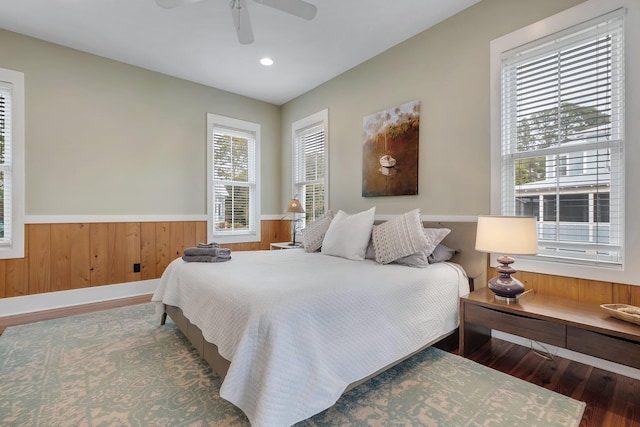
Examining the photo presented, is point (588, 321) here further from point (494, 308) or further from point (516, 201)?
point (516, 201)

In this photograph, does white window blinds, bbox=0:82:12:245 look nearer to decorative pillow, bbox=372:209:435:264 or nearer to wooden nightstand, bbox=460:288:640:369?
decorative pillow, bbox=372:209:435:264

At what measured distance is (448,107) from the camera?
283 centimetres

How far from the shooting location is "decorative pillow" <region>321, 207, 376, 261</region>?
2762mm

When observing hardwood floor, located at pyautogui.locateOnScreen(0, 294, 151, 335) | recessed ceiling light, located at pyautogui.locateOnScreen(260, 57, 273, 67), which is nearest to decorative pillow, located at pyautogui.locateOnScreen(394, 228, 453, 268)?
recessed ceiling light, located at pyautogui.locateOnScreen(260, 57, 273, 67)

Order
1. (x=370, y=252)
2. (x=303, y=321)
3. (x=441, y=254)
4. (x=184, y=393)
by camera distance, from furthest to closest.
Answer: (x=370, y=252) → (x=441, y=254) → (x=184, y=393) → (x=303, y=321)

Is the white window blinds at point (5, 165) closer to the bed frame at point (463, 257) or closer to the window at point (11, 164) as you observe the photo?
the window at point (11, 164)

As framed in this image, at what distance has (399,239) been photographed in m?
2.51

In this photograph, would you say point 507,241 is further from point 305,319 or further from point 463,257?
point 305,319

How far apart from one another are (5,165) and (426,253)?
4126mm

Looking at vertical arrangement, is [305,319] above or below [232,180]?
below

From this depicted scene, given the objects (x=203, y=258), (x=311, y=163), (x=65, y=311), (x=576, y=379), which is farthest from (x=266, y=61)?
(x=576, y=379)

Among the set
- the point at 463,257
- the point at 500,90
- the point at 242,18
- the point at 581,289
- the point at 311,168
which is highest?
the point at 242,18

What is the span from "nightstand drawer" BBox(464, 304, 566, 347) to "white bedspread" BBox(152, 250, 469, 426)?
181 mm

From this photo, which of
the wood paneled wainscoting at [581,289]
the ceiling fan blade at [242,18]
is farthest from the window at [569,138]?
the ceiling fan blade at [242,18]
